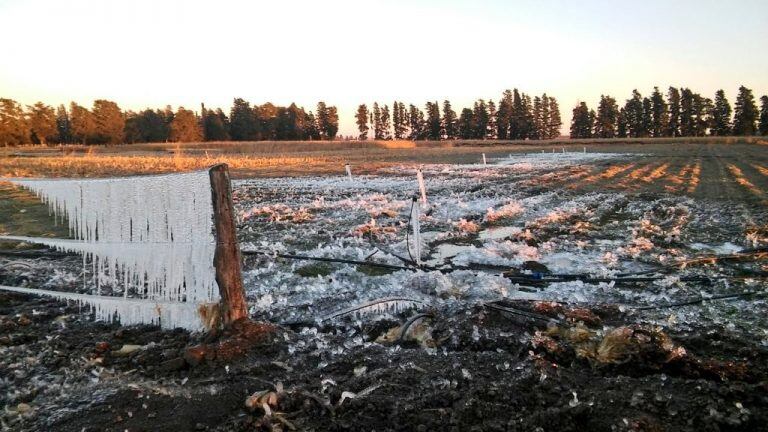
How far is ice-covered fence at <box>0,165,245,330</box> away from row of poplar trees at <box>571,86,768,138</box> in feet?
395

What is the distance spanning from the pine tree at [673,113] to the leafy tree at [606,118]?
36.5 feet

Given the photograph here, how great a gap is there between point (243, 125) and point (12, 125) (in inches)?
1538

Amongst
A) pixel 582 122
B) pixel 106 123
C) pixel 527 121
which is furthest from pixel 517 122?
pixel 106 123

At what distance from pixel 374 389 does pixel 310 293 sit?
9.70ft

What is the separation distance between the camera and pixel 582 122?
115m

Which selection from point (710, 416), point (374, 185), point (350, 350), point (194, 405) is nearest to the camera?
point (710, 416)

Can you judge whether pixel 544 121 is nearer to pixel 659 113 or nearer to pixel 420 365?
pixel 659 113

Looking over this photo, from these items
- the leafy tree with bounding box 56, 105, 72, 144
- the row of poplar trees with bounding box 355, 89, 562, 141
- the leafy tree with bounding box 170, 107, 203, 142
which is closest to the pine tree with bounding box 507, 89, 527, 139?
the row of poplar trees with bounding box 355, 89, 562, 141

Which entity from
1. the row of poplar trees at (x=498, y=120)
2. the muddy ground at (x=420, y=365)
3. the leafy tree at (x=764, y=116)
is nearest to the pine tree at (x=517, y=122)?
the row of poplar trees at (x=498, y=120)

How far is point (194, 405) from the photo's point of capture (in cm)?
391

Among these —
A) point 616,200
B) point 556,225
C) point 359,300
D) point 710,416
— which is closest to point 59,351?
point 359,300

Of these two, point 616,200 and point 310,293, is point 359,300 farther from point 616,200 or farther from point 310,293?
point 616,200

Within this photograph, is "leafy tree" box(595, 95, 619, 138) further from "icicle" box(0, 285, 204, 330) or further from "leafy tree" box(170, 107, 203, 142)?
"icicle" box(0, 285, 204, 330)

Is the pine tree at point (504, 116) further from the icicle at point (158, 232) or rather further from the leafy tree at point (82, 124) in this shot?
the icicle at point (158, 232)
